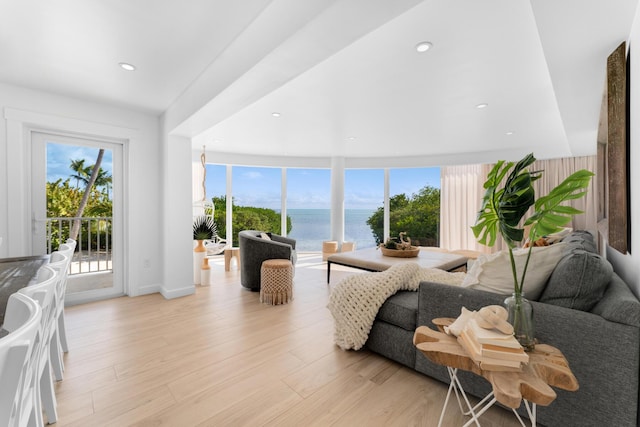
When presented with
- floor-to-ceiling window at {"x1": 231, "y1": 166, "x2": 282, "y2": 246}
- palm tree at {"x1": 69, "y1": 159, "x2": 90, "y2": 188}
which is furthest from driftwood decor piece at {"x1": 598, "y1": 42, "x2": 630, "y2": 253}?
floor-to-ceiling window at {"x1": 231, "y1": 166, "x2": 282, "y2": 246}

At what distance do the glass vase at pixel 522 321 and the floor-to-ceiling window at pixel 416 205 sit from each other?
6197 millimetres

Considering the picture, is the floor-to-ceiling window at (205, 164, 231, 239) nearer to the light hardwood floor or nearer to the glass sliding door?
the glass sliding door

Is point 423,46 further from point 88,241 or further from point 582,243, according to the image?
point 88,241

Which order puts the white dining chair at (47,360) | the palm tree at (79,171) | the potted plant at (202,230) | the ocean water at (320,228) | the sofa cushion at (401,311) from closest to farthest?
1. the white dining chair at (47,360)
2. the sofa cushion at (401,311)
3. the palm tree at (79,171)
4. the potted plant at (202,230)
5. the ocean water at (320,228)

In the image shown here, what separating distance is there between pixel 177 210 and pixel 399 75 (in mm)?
2993

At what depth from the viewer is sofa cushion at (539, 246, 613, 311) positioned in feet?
4.61

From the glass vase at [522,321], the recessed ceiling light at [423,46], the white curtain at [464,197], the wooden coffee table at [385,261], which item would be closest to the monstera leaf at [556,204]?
the glass vase at [522,321]

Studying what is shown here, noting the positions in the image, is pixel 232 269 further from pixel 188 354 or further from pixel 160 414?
pixel 160 414

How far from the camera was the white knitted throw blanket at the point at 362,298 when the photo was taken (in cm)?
220

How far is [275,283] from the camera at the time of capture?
11.3 feet

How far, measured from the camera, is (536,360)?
3.74ft

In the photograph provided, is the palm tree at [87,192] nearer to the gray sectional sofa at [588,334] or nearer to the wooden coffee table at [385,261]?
the wooden coffee table at [385,261]

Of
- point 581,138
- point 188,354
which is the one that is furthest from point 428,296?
point 581,138

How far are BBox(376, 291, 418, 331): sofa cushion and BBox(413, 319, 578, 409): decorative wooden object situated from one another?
68cm
